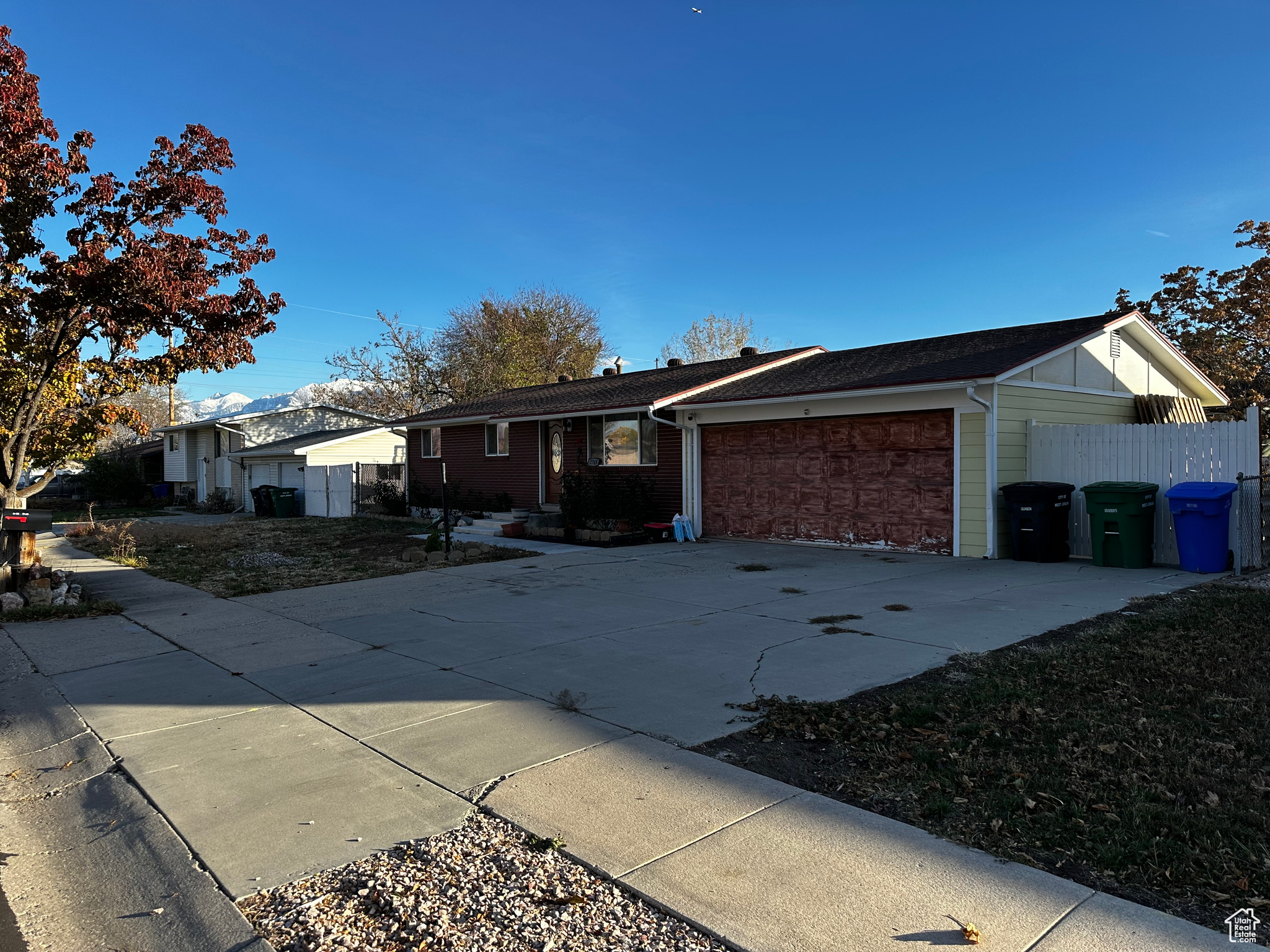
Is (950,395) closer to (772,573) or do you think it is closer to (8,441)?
(772,573)

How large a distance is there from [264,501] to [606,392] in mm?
14072

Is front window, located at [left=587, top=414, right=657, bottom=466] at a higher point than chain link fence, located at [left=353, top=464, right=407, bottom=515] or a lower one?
higher

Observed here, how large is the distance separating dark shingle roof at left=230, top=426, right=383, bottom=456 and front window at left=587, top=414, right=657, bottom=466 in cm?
1230

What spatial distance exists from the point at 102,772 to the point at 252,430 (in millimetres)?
30137

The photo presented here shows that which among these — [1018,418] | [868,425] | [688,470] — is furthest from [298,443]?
[1018,418]

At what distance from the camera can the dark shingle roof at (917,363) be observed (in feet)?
40.7

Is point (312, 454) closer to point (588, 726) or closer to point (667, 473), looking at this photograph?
point (667, 473)

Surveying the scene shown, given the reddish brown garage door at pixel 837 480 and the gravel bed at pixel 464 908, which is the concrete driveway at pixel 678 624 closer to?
the reddish brown garage door at pixel 837 480

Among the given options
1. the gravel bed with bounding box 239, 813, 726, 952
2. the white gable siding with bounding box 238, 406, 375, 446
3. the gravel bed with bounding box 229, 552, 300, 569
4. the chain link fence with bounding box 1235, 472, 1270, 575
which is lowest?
the gravel bed with bounding box 239, 813, 726, 952

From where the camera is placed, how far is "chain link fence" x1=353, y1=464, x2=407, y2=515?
24.2m

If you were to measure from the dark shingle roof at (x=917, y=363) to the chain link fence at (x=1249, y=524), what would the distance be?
3.16m

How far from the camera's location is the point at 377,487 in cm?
2477

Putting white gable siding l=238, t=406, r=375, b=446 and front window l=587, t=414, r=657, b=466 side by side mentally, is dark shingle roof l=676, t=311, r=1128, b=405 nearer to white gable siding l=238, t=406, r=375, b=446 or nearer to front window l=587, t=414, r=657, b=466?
front window l=587, t=414, r=657, b=466

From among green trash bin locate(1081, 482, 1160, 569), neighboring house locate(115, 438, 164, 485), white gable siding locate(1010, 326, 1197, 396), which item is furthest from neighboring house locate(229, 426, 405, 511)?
green trash bin locate(1081, 482, 1160, 569)
